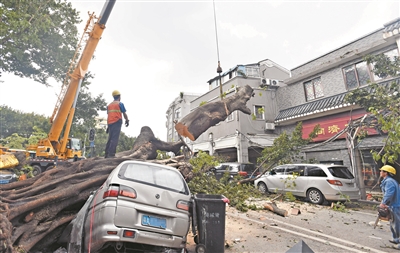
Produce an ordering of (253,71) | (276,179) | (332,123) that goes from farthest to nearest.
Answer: (253,71) → (332,123) → (276,179)

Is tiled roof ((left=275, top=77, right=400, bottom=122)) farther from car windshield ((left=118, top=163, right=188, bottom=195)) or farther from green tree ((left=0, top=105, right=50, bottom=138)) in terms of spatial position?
green tree ((left=0, top=105, right=50, bottom=138))

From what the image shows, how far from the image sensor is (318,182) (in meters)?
9.22

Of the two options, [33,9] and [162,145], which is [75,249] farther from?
[33,9]

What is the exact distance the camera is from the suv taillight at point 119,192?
3314 millimetres

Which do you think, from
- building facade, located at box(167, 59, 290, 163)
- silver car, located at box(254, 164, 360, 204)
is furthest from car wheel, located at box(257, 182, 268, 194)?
building facade, located at box(167, 59, 290, 163)

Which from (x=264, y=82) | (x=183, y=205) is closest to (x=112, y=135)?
(x=183, y=205)

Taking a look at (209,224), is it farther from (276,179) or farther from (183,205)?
(276,179)

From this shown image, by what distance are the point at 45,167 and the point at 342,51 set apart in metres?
19.1

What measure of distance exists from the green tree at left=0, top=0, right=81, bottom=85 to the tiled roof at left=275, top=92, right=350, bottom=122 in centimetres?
1672

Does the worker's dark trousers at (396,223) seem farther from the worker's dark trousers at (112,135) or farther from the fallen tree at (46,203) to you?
the worker's dark trousers at (112,135)

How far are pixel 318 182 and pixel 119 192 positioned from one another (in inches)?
337

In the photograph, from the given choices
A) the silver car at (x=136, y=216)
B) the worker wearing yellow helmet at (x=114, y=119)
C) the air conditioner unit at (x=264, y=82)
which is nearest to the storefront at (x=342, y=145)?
the air conditioner unit at (x=264, y=82)

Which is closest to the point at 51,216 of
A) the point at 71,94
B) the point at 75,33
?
the point at 71,94

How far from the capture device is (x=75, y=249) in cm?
386
